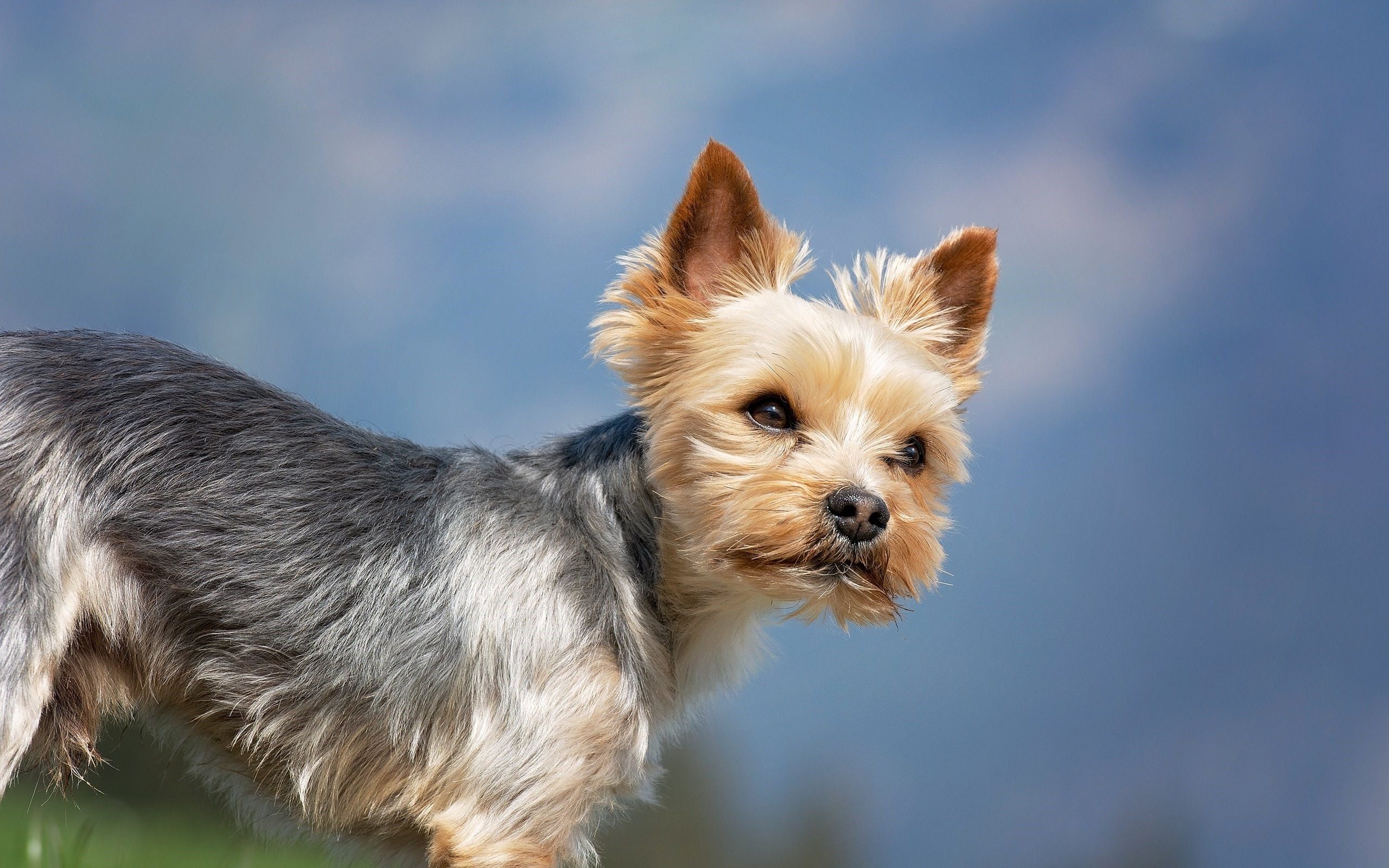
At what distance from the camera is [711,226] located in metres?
4.36

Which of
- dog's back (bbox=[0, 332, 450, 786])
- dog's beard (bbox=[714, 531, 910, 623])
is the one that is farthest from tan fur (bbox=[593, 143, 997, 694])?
dog's back (bbox=[0, 332, 450, 786])

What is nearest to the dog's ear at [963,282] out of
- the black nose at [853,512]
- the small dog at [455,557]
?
the small dog at [455,557]

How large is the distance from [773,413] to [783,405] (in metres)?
0.05

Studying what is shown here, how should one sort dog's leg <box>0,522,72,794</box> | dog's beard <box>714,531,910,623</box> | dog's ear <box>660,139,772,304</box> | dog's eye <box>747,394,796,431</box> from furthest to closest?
dog's ear <box>660,139,772,304</box> → dog's eye <box>747,394,796,431</box> → dog's beard <box>714,531,910,623</box> → dog's leg <box>0,522,72,794</box>

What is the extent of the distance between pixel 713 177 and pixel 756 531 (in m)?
1.47

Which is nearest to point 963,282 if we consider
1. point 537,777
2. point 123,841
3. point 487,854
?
point 537,777

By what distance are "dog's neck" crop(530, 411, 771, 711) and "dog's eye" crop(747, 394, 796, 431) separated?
502 mm

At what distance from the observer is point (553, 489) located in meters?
4.23

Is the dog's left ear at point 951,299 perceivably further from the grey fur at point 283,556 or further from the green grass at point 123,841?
the green grass at point 123,841

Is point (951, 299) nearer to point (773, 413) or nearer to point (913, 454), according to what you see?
point (913, 454)

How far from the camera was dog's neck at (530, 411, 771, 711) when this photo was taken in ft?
13.6

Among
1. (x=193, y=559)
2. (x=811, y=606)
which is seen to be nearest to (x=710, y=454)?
(x=811, y=606)

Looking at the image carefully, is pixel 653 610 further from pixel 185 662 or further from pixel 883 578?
pixel 185 662

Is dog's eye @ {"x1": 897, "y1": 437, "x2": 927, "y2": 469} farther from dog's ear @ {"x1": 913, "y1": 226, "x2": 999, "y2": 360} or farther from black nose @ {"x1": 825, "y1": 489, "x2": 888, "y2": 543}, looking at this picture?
dog's ear @ {"x1": 913, "y1": 226, "x2": 999, "y2": 360}
